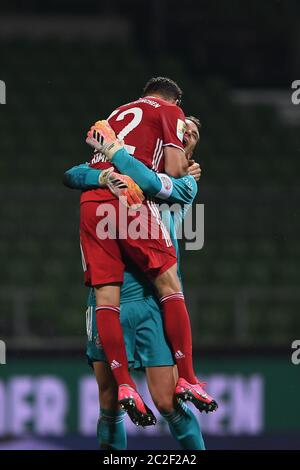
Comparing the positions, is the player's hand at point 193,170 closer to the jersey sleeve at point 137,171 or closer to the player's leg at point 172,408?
the jersey sleeve at point 137,171

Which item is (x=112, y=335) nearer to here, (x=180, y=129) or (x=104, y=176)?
(x=104, y=176)

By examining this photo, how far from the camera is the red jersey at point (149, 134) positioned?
543 centimetres

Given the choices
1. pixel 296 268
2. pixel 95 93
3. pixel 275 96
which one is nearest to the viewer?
pixel 296 268

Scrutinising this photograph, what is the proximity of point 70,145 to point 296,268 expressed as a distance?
3.19 m

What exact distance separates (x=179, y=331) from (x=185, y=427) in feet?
1.57

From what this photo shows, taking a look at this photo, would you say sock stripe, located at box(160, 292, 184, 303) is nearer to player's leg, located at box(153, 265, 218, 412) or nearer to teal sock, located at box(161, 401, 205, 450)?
player's leg, located at box(153, 265, 218, 412)

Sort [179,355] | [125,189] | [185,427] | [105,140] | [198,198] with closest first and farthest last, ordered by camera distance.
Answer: [125,189] → [105,140] → [179,355] → [185,427] → [198,198]

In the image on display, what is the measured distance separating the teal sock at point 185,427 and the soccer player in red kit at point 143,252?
185mm

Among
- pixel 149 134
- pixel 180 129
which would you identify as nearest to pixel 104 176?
pixel 149 134

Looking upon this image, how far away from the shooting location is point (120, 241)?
213 inches

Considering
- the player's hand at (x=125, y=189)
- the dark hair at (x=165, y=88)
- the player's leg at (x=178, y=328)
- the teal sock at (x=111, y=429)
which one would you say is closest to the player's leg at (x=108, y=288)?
the player's hand at (x=125, y=189)

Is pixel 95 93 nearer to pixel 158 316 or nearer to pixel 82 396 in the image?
pixel 82 396

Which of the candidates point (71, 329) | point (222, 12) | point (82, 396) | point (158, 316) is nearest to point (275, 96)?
point (222, 12)
